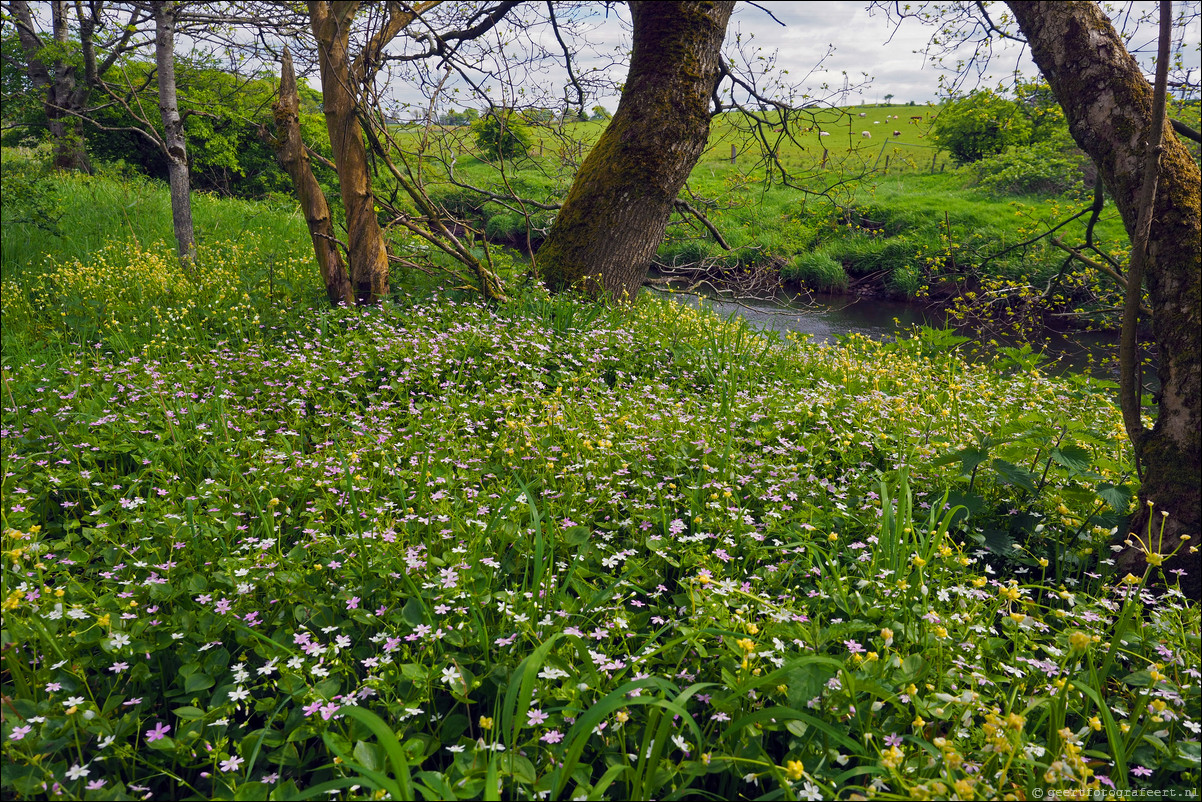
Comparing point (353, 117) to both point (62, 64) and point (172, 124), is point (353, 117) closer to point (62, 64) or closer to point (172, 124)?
point (172, 124)

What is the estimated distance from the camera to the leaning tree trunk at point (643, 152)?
6.36 metres

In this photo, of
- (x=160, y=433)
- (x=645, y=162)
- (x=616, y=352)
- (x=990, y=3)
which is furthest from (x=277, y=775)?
(x=990, y=3)

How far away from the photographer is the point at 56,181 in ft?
41.1

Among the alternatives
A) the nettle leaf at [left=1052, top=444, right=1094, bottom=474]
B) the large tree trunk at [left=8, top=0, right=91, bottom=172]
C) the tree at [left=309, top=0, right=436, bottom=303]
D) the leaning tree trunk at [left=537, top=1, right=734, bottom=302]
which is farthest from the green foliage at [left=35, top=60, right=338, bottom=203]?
the nettle leaf at [left=1052, top=444, right=1094, bottom=474]

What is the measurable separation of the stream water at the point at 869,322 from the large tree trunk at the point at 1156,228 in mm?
5699

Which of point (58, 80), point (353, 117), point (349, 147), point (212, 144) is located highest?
point (58, 80)

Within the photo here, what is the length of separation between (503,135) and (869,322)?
8.43m

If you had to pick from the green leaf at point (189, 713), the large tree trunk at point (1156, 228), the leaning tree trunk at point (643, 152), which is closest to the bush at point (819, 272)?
the leaning tree trunk at point (643, 152)

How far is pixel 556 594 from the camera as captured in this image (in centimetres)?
224

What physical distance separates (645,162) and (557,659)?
18.0 feet

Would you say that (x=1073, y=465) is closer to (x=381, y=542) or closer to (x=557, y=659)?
(x=557, y=659)

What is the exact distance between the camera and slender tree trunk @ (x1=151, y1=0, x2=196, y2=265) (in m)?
7.66

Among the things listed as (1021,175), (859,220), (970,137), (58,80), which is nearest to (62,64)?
(58,80)

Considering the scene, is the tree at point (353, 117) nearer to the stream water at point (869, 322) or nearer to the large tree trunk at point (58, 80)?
the stream water at point (869, 322)
